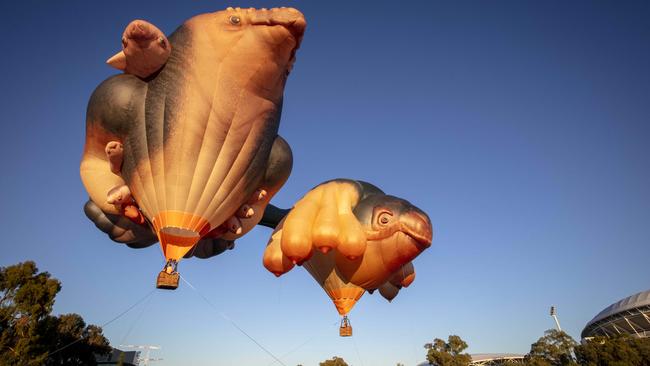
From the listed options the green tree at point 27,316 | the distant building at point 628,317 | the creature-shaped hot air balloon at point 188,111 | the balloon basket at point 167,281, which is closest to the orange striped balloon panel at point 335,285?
the creature-shaped hot air balloon at point 188,111

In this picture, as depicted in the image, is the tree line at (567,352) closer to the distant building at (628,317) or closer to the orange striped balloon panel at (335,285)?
the distant building at (628,317)

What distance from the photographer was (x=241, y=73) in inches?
242

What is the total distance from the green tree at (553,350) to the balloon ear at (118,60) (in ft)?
86.1

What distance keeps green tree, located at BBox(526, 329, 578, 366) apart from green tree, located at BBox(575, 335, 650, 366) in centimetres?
84

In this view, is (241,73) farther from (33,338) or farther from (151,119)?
(33,338)

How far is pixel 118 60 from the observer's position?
245 inches

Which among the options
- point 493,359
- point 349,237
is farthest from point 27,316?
point 493,359

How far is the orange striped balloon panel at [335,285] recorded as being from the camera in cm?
755

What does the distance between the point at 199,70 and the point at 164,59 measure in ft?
2.12

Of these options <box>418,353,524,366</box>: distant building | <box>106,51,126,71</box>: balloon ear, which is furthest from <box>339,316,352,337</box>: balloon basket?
<box>418,353,524,366</box>: distant building

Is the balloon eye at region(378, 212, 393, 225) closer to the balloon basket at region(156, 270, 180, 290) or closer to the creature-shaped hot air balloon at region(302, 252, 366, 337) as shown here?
the creature-shaped hot air balloon at region(302, 252, 366, 337)

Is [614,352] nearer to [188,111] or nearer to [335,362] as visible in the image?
[335,362]

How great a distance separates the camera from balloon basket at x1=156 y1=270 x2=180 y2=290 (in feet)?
19.1

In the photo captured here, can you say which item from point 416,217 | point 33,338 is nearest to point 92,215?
point 416,217
